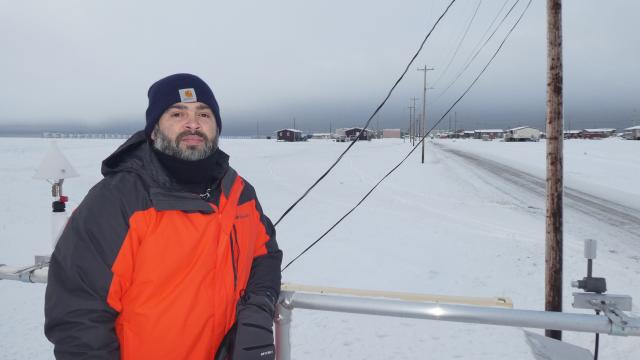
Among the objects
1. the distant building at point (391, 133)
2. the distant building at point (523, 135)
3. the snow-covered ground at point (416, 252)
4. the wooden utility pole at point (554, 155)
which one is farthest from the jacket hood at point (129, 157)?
the distant building at point (391, 133)

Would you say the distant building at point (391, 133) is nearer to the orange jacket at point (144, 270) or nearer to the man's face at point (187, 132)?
the man's face at point (187, 132)

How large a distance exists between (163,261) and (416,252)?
6618 millimetres

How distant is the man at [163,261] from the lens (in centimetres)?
161

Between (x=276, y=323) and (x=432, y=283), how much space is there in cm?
450

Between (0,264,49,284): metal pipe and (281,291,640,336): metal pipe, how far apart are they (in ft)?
5.74

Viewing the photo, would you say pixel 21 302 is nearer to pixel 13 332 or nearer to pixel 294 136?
pixel 13 332

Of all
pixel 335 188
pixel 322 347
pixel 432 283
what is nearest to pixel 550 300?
pixel 432 283

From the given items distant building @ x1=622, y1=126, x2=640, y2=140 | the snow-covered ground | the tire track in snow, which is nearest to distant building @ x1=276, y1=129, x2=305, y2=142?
distant building @ x1=622, y1=126, x2=640, y2=140

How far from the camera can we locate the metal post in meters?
2.19

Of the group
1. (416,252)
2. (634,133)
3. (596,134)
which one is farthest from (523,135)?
(416,252)

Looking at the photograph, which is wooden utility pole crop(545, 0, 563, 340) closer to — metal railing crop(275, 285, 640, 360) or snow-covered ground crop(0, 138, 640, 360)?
snow-covered ground crop(0, 138, 640, 360)

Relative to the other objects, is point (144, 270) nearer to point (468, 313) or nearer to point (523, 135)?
point (468, 313)

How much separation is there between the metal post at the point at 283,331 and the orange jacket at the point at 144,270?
0.18 m

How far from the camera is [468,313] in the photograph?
77.7 inches
